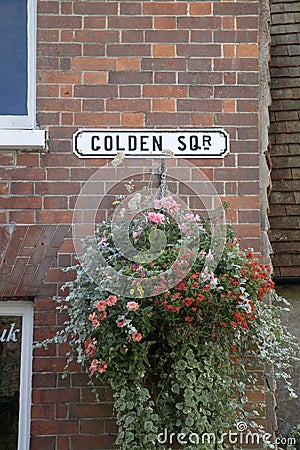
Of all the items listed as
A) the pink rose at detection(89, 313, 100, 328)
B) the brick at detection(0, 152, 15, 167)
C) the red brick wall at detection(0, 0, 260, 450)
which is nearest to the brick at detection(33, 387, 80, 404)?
the red brick wall at detection(0, 0, 260, 450)

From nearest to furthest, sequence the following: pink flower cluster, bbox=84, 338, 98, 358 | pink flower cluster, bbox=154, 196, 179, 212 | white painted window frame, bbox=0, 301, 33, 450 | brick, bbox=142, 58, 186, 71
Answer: pink flower cluster, bbox=84, 338, 98, 358, pink flower cluster, bbox=154, 196, 179, 212, white painted window frame, bbox=0, 301, 33, 450, brick, bbox=142, 58, 186, 71

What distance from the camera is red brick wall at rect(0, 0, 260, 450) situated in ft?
15.3

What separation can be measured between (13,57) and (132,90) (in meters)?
0.83

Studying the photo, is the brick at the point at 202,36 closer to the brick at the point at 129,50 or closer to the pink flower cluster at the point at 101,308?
the brick at the point at 129,50

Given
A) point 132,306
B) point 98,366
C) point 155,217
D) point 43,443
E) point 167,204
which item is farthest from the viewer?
point 43,443

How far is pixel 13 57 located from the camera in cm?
489

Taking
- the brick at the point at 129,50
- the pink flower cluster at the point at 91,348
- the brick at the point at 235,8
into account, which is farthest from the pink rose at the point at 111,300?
the brick at the point at 235,8

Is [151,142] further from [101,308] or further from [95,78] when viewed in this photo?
[101,308]

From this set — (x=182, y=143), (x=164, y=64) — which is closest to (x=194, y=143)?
(x=182, y=143)

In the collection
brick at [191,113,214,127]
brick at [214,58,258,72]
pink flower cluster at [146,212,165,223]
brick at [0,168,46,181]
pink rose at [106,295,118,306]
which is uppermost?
brick at [214,58,258,72]

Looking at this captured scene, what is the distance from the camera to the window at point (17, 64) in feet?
15.7

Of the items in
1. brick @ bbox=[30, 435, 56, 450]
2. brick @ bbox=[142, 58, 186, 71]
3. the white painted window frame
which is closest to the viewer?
brick @ bbox=[30, 435, 56, 450]

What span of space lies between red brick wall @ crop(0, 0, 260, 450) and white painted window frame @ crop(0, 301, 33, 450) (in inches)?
5.9

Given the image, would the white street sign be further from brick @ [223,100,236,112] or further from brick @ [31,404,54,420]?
brick @ [31,404,54,420]
